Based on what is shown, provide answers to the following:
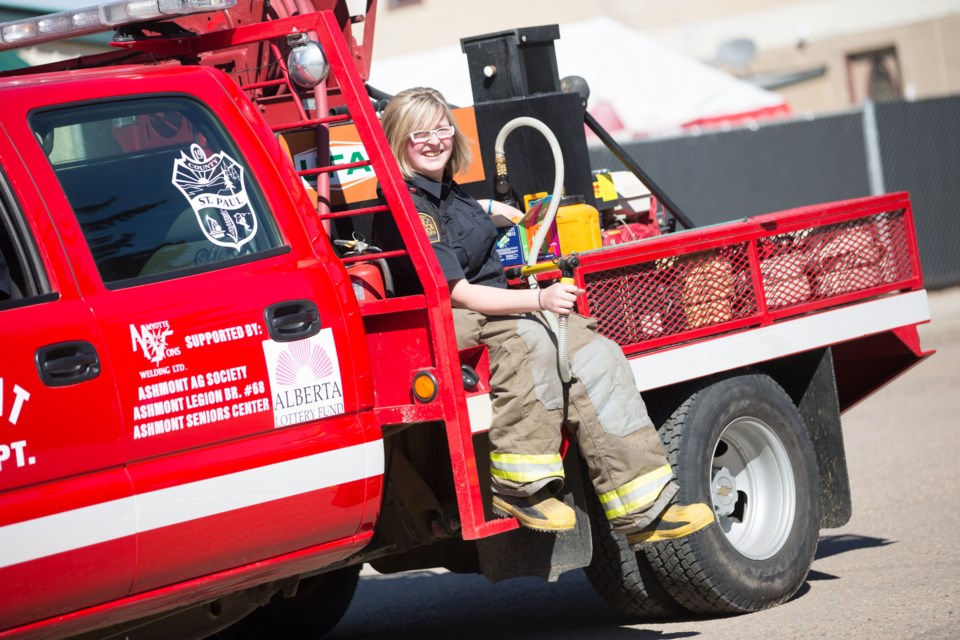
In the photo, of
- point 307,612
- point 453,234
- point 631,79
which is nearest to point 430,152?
point 453,234

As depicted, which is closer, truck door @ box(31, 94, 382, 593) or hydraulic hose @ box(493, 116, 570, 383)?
truck door @ box(31, 94, 382, 593)

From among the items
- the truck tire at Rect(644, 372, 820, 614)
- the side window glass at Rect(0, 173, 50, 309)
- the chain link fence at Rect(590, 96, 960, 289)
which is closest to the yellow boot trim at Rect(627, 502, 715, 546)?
the truck tire at Rect(644, 372, 820, 614)

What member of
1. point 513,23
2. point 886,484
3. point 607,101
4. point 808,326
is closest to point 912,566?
point 808,326

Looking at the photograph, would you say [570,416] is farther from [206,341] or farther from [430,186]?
[206,341]

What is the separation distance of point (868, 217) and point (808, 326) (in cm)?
63

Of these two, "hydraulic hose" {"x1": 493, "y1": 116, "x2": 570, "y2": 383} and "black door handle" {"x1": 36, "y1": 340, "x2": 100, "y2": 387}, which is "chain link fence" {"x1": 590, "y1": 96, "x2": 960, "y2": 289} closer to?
"hydraulic hose" {"x1": 493, "y1": 116, "x2": 570, "y2": 383}

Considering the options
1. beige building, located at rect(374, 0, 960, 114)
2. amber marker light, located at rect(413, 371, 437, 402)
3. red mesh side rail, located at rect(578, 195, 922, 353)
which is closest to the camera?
amber marker light, located at rect(413, 371, 437, 402)

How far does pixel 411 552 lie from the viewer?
208 inches

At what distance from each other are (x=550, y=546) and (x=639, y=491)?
43cm

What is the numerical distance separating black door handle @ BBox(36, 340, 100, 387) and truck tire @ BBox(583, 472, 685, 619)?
2.13m

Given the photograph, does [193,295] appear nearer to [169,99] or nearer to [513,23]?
[169,99]

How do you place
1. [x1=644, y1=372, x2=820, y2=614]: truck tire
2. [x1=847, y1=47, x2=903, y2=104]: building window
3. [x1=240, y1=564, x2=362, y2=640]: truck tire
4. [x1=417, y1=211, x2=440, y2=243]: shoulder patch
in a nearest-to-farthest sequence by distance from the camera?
[x1=417, y1=211, x2=440, y2=243]: shoulder patch → [x1=644, y1=372, x2=820, y2=614]: truck tire → [x1=240, y1=564, x2=362, y2=640]: truck tire → [x1=847, y1=47, x2=903, y2=104]: building window

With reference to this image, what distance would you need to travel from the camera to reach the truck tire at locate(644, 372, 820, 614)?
17.1 ft

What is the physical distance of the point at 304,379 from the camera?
405 cm
